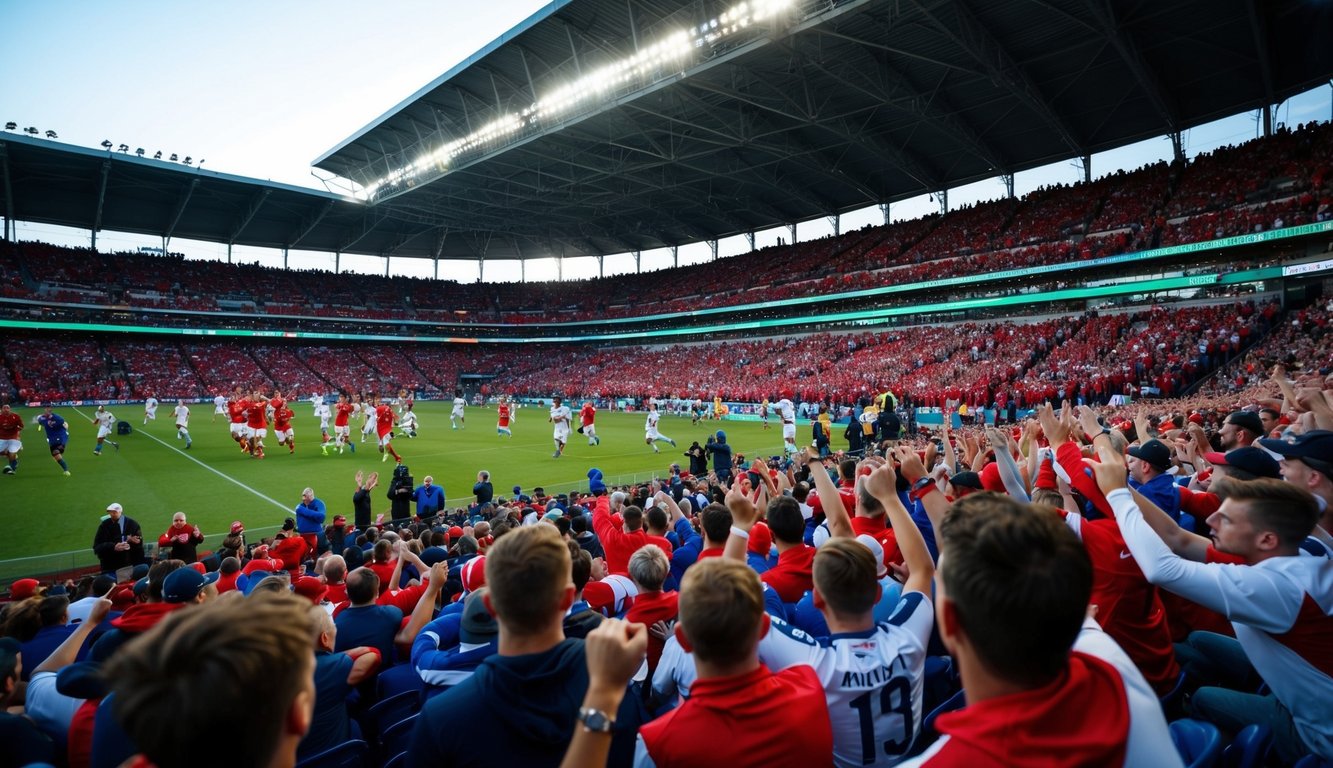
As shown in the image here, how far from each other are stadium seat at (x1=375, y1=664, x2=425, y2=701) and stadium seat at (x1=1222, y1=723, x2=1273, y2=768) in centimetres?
414

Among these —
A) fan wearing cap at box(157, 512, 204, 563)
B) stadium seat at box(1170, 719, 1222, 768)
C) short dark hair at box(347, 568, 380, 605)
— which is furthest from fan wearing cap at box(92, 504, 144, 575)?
stadium seat at box(1170, 719, 1222, 768)

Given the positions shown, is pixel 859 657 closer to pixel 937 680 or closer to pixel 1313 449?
pixel 937 680

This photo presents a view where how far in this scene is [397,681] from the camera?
3797 millimetres

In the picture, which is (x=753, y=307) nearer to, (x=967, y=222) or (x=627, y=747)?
(x=967, y=222)

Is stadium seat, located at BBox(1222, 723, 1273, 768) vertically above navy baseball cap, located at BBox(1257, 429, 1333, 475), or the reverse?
navy baseball cap, located at BBox(1257, 429, 1333, 475)

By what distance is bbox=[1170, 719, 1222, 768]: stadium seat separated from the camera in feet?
7.47

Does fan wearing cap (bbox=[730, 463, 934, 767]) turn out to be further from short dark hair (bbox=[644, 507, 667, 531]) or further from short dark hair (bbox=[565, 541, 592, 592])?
short dark hair (bbox=[644, 507, 667, 531])

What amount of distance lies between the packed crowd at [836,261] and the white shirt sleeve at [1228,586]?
35269 mm

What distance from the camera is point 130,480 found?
16812 millimetres

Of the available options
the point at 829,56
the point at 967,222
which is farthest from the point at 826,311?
the point at 829,56

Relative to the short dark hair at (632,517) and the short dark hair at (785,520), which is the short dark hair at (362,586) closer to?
the short dark hair at (632,517)

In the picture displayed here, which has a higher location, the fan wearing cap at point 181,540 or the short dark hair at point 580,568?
the short dark hair at point 580,568

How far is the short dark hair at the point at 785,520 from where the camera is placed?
13.4ft

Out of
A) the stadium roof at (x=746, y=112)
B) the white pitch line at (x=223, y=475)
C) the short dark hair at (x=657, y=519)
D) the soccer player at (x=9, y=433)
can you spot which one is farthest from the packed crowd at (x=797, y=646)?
the stadium roof at (x=746, y=112)
